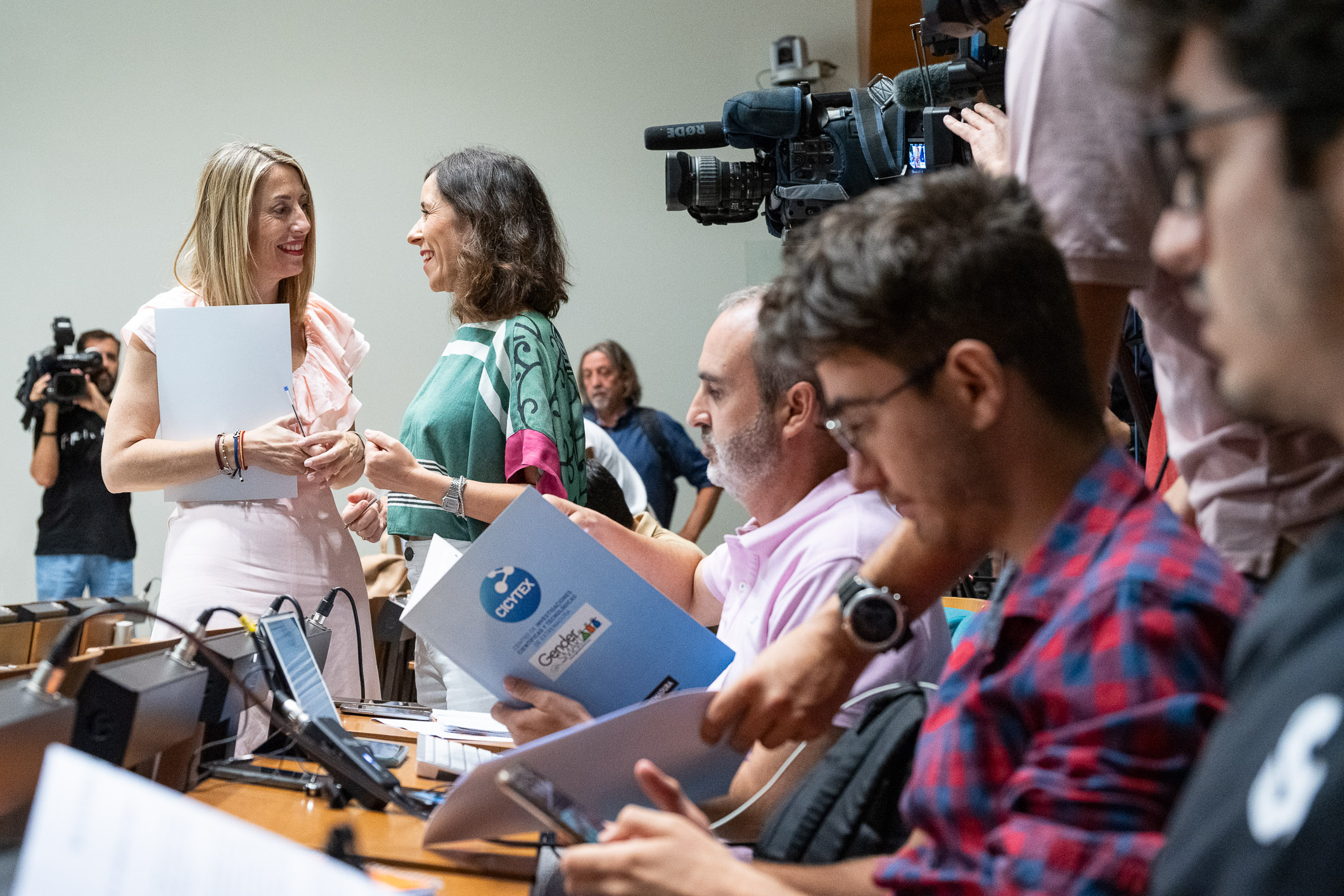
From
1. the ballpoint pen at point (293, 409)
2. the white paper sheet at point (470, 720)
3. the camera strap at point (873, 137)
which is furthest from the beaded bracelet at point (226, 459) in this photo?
the camera strap at point (873, 137)

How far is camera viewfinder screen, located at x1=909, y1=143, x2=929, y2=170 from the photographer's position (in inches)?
78.3

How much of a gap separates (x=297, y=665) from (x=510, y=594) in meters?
0.33

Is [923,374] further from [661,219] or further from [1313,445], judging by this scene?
[661,219]

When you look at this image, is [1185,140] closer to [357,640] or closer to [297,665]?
[297,665]

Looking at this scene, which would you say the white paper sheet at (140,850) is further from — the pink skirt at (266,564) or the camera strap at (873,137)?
the camera strap at (873,137)

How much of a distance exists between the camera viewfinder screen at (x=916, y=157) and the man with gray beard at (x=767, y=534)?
47cm

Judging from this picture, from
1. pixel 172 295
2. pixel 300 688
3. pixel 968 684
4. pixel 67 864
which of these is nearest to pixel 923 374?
pixel 968 684

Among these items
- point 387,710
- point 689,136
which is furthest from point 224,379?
point 689,136

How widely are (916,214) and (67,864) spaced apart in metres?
0.70

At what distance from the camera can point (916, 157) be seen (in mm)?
2004

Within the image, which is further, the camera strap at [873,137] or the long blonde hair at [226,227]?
the long blonde hair at [226,227]

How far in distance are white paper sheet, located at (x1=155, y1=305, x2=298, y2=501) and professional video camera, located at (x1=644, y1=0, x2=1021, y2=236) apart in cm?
89

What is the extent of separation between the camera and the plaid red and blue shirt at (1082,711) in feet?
2.10

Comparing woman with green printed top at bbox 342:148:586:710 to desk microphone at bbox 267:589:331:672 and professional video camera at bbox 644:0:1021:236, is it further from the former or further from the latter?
professional video camera at bbox 644:0:1021:236
